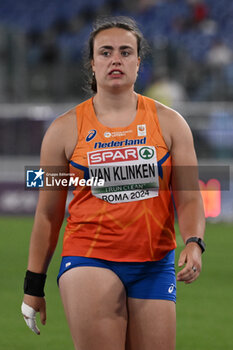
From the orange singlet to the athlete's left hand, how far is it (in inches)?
7.3

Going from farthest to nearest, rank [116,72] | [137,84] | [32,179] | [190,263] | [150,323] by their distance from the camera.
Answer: [137,84]
[32,179]
[116,72]
[150,323]
[190,263]

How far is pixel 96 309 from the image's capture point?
3420mm

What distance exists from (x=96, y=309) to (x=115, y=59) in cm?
114

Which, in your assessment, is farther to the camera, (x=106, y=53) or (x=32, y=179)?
(x=32, y=179)

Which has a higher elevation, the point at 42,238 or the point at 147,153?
the point at 147,153

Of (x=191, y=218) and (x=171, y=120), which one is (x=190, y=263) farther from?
(x=171, y=120)

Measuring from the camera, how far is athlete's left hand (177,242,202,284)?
325 cm

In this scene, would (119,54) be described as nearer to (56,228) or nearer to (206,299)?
(56,228)

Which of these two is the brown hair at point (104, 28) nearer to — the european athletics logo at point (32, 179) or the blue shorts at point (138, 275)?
the european athletics logo at point (32, 179)

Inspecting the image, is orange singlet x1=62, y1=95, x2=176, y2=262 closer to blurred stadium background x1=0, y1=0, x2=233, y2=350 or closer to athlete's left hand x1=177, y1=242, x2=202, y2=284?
athlete's left hand x1=177, y1=242, x2=202, y2=284

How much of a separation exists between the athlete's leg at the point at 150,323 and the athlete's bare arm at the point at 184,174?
0.33 metres

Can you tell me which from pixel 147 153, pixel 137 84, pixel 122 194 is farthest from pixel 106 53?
pixel 137 84

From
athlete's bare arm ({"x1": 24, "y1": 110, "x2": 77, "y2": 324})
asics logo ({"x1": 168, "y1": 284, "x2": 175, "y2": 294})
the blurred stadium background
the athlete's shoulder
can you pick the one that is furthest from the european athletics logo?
the blurred stadium background

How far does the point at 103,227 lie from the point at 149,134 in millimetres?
474
